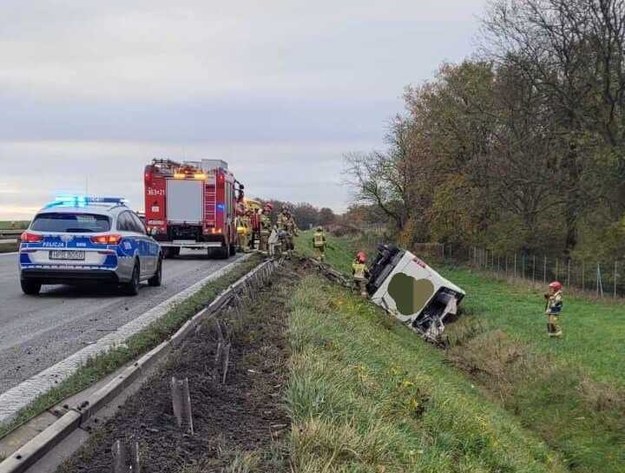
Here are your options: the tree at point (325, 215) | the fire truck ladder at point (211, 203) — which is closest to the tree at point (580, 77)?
the fire truck ladder at point (211, 203)

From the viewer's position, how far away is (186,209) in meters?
22.5

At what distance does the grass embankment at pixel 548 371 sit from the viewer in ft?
37.2

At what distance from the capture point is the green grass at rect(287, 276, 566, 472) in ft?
13.7

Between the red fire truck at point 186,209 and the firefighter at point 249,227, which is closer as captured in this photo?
the red fire truck at point 186,209

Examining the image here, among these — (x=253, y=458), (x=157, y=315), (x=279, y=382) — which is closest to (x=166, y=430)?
(x=253, y=458)

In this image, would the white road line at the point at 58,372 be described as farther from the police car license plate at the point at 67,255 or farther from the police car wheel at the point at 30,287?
the police car wheel at the point at 30,287

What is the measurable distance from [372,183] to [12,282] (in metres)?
44.9

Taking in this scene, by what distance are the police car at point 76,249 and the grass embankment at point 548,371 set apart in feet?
13.6

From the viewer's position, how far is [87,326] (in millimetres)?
8633

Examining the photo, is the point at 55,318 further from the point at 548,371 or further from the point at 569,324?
the point at 569,324

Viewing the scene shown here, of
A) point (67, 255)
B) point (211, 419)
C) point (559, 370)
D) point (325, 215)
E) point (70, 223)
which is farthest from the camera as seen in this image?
point (325, 215)

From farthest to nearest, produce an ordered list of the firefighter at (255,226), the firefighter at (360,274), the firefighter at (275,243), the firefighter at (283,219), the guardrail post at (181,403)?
the firefighter at (255,226) < the firefighter at (283,219) < the firefighter at (275,243) < the firefighter at (360,274) < the guardrail post at (181,403)

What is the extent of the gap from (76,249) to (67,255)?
0.59 feet

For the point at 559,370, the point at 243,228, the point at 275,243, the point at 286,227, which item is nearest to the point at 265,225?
the point at 243,228
